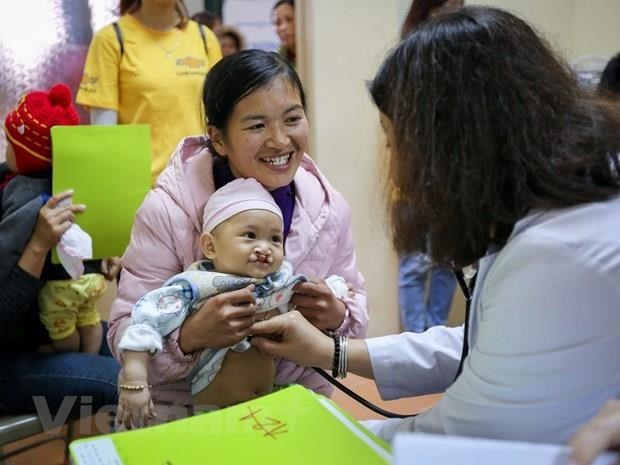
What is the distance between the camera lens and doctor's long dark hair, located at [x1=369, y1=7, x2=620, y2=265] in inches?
33.7

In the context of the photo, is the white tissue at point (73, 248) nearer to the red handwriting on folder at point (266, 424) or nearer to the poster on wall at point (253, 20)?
the red handwriting on folder at point (266, 424)

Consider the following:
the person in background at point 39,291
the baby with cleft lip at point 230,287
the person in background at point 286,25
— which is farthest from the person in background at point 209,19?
the baby with cleft lip at point 230,287

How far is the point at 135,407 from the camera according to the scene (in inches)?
41.1

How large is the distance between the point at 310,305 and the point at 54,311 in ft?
2.15

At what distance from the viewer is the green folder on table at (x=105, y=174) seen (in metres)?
1.49

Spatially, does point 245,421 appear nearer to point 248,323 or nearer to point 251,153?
point 248,323

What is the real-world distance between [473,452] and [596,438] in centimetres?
14

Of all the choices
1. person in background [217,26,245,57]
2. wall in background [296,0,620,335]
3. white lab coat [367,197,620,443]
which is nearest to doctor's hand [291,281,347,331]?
white lab coat [367,197,620,443]

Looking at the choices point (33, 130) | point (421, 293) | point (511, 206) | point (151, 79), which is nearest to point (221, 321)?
point (511, 206)

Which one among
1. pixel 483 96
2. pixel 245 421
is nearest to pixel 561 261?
pixel 483 96

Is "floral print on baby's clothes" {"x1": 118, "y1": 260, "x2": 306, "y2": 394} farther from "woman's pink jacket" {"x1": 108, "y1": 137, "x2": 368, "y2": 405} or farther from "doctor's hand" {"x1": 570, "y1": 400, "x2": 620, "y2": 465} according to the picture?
"doctor's hand" {"x1": 570, "y1": 400, "x2": 620, "y2": 465}

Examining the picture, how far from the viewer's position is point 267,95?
1.22m

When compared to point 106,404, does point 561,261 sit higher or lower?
higher

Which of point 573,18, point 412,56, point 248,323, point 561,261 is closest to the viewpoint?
point 561,261
